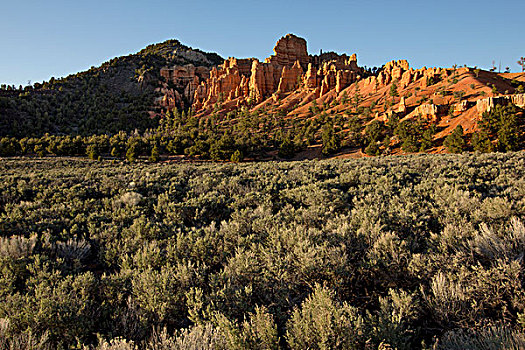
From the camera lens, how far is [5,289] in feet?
11.4

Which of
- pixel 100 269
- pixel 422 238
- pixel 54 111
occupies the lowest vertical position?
pixel 100 269

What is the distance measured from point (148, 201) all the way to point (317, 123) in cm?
5992

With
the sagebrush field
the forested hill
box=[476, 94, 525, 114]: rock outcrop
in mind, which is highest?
the forested hill

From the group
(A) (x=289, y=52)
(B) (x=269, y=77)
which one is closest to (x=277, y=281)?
(B) (x=269, y=77)

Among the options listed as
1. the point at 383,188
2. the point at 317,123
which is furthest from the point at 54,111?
the point at 383,188

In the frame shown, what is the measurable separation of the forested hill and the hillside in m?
0.42

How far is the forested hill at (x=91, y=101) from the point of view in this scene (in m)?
68.6

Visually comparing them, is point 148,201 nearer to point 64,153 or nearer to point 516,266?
point 516,266

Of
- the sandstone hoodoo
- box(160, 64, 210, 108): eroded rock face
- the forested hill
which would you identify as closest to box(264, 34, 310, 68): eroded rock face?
the sandstone hoodoo

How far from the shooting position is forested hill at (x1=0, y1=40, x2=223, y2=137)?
68562mm

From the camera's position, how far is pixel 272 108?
83.9m

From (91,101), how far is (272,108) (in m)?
65.1

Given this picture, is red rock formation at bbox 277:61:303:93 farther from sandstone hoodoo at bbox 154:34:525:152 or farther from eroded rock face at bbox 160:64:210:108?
eroded rock face at bbox 160:64:210:108

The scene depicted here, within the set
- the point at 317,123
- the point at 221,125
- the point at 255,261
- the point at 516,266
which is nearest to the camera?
the point at 516,266
